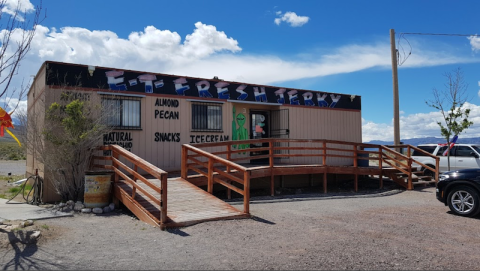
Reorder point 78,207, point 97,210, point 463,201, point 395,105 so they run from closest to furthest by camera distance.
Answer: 1. point 97,210
2. point 78,207
3. point 463,201
4. point 395,105

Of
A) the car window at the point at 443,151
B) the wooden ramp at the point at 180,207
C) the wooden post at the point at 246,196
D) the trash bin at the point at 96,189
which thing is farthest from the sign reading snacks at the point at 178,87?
the wooden post at the point at 246,196

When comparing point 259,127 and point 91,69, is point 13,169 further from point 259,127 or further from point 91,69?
point 259,127

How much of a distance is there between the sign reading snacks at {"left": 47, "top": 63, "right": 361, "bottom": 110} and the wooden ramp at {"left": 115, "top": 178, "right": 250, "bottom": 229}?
339 centimetres

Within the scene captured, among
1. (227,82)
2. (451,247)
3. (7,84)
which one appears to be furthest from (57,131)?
(451,247)

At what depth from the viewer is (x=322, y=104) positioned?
15.7m

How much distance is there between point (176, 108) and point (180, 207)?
4.92 metres

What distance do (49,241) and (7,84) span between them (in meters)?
2.50

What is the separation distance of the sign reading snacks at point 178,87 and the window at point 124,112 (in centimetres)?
31

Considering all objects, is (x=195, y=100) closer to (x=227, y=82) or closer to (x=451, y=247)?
(x=227, y=82)

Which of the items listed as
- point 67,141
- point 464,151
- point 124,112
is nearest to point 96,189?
point 67,141

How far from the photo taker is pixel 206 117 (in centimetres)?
1280

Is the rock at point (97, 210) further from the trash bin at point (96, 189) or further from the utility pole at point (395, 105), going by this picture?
the utility pole at point (395, 105)

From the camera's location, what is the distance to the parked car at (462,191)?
8.38 m

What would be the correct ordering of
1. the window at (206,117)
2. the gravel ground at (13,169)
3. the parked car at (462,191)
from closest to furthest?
1. the parked car at (462,191)
2. the window at (206,117)
3. the gravel ground at (13,169)
